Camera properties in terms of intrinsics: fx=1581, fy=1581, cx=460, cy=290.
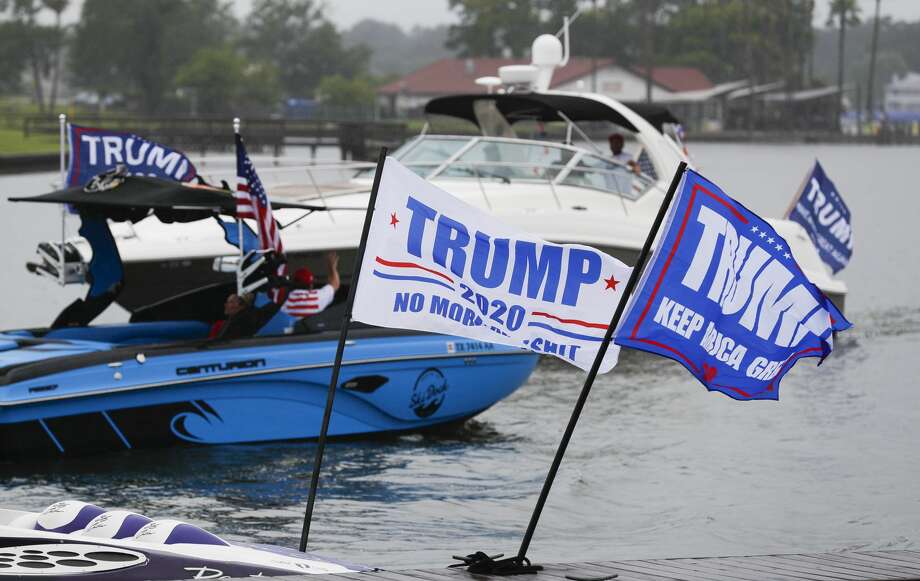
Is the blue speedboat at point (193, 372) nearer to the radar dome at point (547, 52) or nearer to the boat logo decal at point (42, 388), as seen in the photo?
the boat logo decal at point (42, 388)

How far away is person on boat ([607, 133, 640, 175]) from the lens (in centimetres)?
2128

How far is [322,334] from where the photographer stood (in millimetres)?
13695

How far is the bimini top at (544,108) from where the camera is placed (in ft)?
68.4

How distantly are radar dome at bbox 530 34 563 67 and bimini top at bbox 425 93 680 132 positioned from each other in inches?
39.8

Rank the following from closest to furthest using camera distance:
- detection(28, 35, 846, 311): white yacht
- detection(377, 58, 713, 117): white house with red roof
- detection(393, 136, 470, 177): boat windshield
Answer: detection(28, 35, 846, 311): white yacht < detection(393, 136, 470, 177): boat windshield < detection(377, 58, 713, 117): white house with red roof

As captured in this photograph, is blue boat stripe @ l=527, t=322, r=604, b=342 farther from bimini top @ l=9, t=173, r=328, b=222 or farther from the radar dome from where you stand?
the radar dome

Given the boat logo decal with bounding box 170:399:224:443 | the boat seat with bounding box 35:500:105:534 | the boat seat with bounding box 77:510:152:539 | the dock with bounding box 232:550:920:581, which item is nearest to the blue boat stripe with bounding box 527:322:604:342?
the dock with bounding box 232:550:920:581

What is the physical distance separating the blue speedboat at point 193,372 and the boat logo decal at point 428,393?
0.04ft

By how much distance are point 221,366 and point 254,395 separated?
0.48 meters

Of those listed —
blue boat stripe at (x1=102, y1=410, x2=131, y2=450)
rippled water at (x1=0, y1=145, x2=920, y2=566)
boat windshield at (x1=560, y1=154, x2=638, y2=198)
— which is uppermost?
boat windshield at (x1=560, y1=154, x2=638, y2=198)

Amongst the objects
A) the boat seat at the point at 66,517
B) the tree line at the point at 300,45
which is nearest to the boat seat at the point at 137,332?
the boat seat at the point at 66,517

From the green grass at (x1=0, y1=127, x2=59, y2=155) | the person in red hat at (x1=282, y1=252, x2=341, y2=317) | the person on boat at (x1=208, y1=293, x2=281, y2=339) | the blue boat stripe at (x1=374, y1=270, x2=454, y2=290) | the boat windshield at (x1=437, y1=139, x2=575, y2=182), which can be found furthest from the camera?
the green grass at (x1=0, y1=127, x2=59, y2=155)

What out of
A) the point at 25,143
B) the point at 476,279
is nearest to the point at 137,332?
the point at 476,279

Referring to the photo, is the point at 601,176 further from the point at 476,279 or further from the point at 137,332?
the point at 476,279
